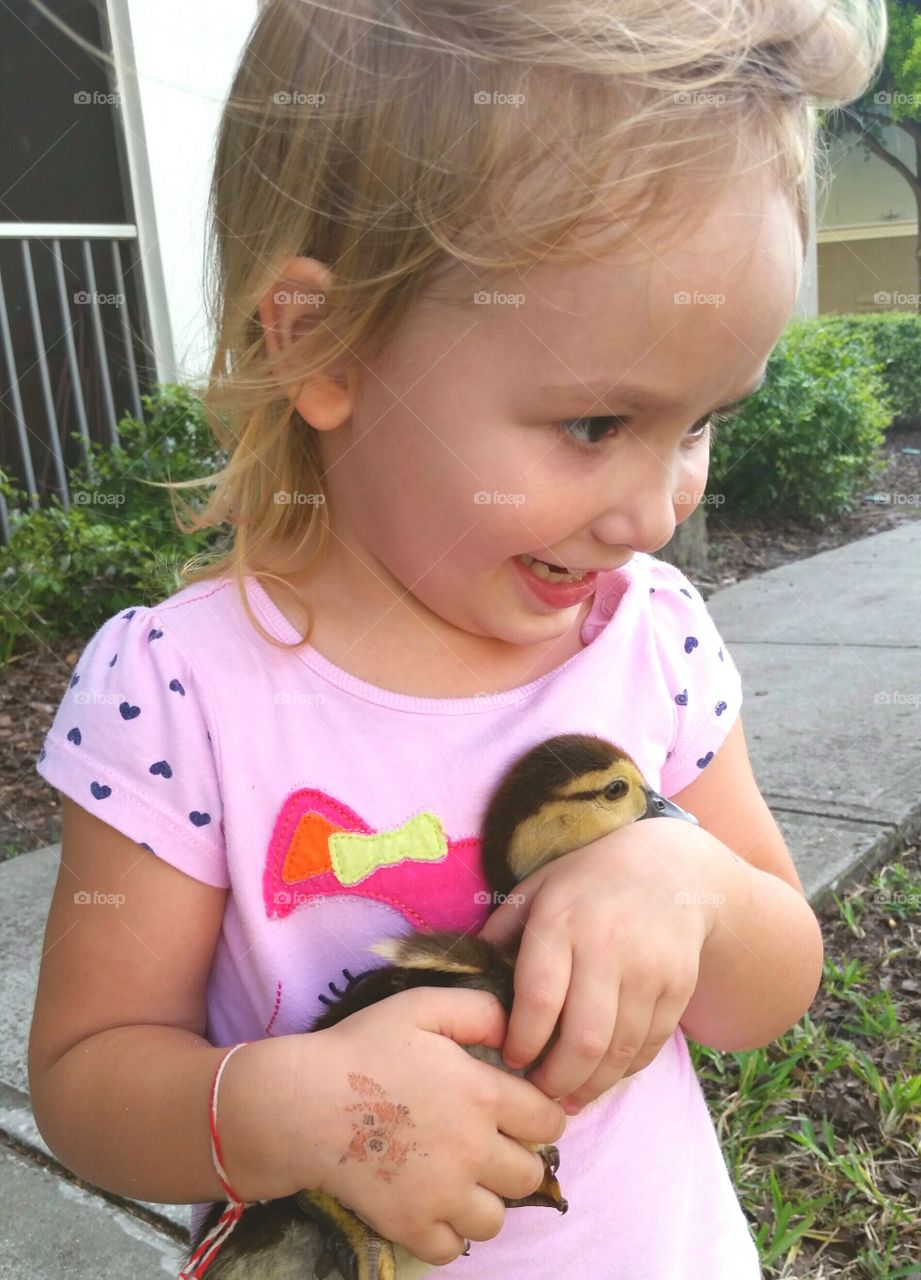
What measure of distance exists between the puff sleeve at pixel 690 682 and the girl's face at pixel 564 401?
8.6 inches

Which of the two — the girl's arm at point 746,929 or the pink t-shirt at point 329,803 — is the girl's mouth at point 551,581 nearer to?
the pink t-shirt at point 329,803

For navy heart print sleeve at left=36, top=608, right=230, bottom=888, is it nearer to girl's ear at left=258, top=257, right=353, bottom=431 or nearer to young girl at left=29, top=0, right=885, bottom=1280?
young girl at left=29, top=0, right=885, bottom=1280

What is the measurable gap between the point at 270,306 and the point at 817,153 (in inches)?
25.7

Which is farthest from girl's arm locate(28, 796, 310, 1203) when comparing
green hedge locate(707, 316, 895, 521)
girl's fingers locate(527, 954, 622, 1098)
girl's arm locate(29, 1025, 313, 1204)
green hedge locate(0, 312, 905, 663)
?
green hedge locate(707, 316, 895, 521)

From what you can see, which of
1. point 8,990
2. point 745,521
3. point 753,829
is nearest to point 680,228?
point 753,829

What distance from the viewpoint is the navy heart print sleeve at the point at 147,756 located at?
1232 mm

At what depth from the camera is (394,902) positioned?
1.31m

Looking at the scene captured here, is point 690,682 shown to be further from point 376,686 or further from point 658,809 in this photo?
point 376,686

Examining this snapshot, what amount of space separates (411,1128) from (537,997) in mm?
156

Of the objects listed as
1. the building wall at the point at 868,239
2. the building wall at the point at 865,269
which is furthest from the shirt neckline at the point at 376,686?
the building wall at the point at 865,269

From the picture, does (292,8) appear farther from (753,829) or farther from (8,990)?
(8,990)

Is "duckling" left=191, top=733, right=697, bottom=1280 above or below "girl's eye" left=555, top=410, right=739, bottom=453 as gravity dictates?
below

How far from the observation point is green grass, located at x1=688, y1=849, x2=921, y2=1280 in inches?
78.2

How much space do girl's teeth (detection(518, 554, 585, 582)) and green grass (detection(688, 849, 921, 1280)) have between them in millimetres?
1260
